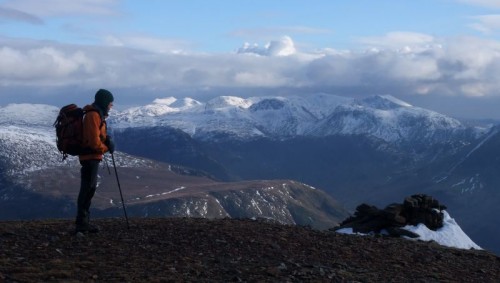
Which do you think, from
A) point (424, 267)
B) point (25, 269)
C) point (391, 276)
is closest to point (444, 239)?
point (424, 267)

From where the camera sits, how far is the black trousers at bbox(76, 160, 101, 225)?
20.7 m

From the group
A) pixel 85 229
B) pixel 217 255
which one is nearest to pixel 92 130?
pixel 85 229

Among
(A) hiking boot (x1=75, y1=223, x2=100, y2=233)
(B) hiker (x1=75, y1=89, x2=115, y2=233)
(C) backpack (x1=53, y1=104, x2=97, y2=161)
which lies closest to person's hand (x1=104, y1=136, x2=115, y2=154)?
(B) hiker (x1=75, y1=89, x2=115, y2=233)

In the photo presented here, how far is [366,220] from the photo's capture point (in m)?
29.7

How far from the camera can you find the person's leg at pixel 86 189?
68.0 feet

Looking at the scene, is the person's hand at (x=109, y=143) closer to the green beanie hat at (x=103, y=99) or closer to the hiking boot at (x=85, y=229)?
the green beanie hat at (x=103, y=99)

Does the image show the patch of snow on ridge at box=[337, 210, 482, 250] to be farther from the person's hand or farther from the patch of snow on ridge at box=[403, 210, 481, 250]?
the person's hand

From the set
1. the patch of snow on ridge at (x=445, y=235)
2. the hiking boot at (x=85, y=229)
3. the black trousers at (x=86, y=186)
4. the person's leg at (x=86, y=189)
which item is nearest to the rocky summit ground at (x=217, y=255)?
the hiking boot at (x=85, y=229)

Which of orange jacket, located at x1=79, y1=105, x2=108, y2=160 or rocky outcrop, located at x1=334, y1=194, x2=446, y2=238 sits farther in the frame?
rocky outcrop, located at x1=334, y1=194, x2=446, y2=238

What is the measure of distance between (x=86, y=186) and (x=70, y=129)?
1.74m

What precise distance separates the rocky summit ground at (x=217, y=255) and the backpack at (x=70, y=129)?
8.11 feet

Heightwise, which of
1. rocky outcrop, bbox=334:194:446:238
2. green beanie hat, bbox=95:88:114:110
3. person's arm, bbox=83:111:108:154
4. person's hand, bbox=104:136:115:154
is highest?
green beanie hat, bbox=95:88:114:110

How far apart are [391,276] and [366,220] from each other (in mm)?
10456

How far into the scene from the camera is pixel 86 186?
68.4 feet
